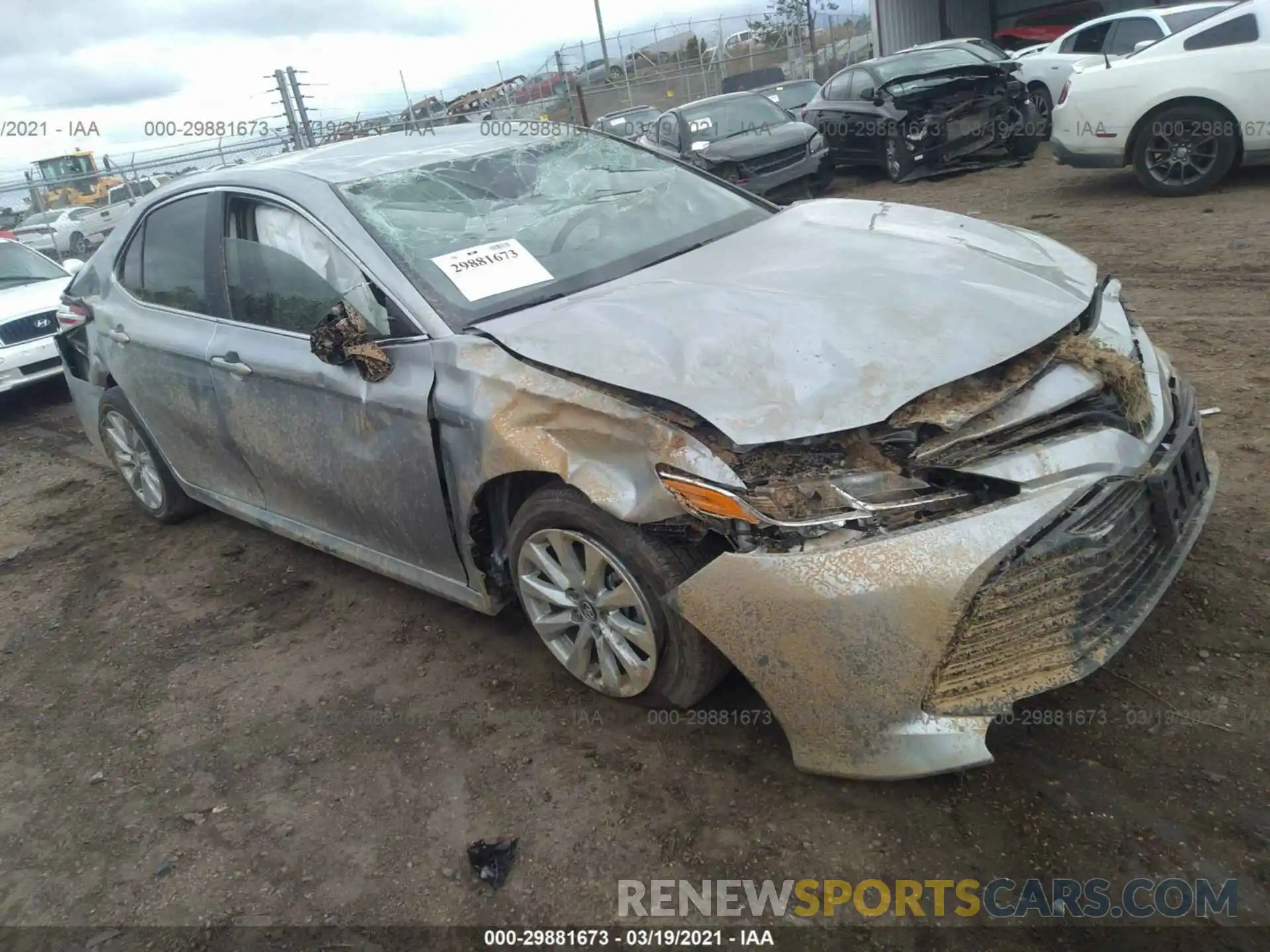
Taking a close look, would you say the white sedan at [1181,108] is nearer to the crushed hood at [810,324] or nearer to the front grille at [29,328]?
the crushed hood at [810,324]

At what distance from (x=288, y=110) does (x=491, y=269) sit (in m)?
12.7

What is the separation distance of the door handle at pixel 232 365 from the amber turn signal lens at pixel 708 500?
1.89 meters

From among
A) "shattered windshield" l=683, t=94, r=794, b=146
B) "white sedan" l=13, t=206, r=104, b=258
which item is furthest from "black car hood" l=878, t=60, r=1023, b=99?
"white sedan" l=13, t=206, r=104, b=258

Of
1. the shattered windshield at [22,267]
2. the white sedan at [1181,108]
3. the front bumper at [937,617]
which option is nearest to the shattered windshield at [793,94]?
the white sedan at [1181,108]

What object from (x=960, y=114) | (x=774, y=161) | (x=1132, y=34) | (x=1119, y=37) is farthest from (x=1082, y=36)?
(x=774, y=161)

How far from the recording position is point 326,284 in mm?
3070

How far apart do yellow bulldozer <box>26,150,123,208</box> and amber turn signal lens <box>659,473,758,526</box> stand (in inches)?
569

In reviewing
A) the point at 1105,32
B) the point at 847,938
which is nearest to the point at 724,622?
the point at 847,938

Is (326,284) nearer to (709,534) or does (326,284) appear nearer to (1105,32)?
(709,534)

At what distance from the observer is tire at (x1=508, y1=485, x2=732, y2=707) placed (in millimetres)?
2424

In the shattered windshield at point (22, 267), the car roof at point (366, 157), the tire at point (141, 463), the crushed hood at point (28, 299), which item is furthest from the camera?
the shattered windshield at point (22, 267)

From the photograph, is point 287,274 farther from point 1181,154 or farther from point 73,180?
point 73,180

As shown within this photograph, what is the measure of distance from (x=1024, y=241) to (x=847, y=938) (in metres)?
2.36

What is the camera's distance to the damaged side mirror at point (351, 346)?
2855 millimetres
